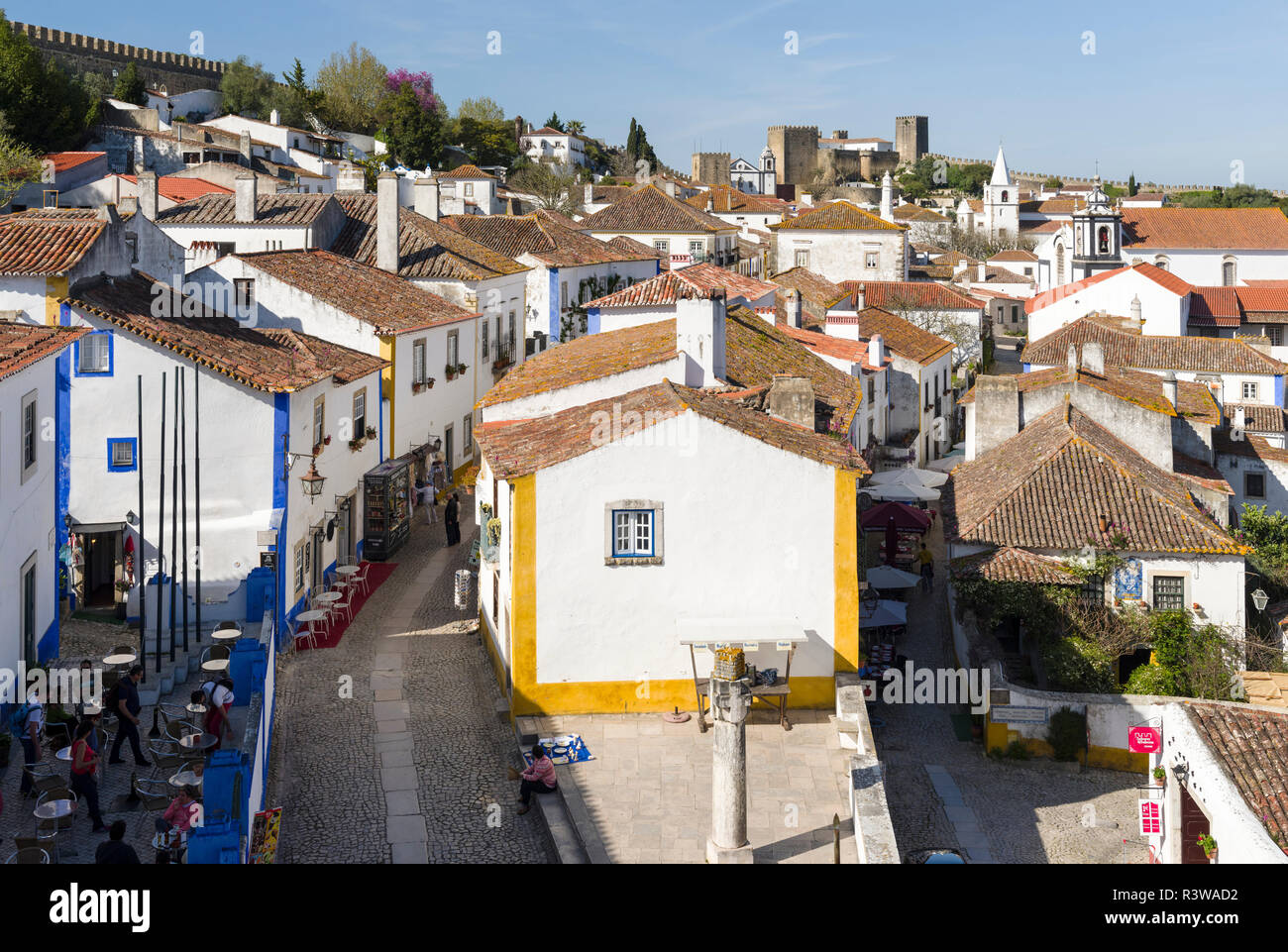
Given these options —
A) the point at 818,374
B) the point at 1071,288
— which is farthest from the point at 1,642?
the point at 1071,288

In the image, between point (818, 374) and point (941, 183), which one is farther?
point (941, 183)

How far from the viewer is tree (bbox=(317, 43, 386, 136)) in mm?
93438

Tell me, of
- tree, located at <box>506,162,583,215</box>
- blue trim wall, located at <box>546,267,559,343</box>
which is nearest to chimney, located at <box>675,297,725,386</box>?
blue trim wall, located at <box>546,267,559,343</box>

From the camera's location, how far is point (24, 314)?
22.5 meters

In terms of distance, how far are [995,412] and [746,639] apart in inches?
744

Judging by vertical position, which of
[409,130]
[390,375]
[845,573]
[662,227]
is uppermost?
[409,130]

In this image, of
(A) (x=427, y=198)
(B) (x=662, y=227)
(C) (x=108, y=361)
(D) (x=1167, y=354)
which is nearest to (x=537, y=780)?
(C) (x=108, y=361)

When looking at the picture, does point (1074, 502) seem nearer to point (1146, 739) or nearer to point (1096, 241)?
point (1146, 739)

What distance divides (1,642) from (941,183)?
A: 145019 millimetres

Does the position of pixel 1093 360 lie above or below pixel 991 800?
above

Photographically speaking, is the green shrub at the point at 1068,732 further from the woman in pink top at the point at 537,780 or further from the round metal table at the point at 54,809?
the round metal table at the point at 54,809

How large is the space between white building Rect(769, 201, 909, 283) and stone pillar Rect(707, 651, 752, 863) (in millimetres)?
60005

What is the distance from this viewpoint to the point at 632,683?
18.9 metres
